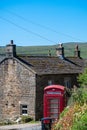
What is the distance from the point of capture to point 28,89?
3334cm

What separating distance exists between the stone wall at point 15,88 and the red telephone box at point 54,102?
1222cm

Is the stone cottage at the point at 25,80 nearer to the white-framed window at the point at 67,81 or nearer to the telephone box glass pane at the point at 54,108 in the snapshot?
the white-framed window at the point at 67,81

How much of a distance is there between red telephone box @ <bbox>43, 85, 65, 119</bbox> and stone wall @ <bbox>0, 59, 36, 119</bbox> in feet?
40.1

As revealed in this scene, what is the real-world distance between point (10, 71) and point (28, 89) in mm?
2566

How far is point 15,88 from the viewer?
112 feet

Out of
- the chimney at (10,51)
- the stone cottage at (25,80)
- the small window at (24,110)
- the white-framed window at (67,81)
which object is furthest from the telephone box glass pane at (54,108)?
the white-framed window at (67,81)

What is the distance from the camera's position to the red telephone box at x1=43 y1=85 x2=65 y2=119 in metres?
19.8

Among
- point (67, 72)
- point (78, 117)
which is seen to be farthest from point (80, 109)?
point (67, 72)

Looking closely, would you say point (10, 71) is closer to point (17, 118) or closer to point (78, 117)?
point (17, 118)

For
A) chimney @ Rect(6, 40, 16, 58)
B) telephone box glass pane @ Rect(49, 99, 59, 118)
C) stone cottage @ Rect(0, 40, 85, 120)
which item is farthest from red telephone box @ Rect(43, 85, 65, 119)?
chimney @ Rect(6, 40, 16, 58)

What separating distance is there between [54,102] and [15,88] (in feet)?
47.7

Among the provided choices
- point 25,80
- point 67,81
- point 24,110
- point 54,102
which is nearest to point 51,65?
point 67,81

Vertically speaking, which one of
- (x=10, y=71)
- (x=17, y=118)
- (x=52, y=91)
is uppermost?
(x=10, y=71)

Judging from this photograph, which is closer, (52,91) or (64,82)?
(52,91)
